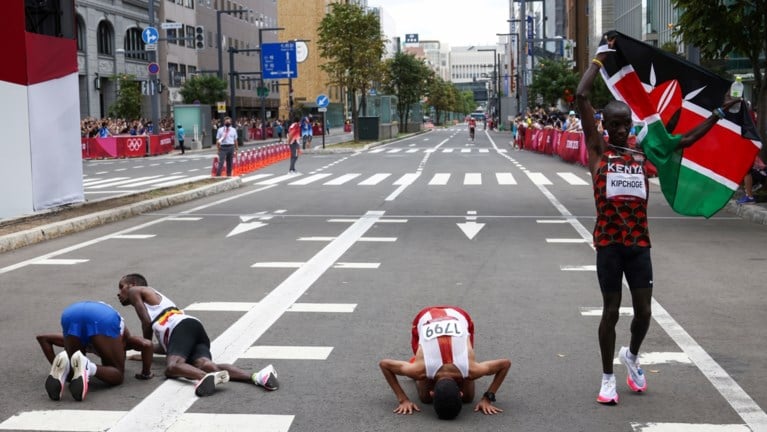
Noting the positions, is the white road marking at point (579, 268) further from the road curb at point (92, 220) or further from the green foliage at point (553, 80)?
the green foliage at point (553, 80)

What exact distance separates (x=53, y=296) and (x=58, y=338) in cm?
343

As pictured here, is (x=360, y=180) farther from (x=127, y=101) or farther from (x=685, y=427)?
(x=127, y=101)

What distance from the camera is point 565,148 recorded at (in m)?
38.9

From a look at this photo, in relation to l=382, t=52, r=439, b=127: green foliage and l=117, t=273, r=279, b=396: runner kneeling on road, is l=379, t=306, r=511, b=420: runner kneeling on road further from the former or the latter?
l=382, t=52, r=439, b=127: green foliage

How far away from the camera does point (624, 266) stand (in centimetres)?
621

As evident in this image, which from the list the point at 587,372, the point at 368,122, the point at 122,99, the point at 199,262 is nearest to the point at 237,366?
the point at 587,372

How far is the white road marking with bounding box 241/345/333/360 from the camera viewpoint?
7.36 meters

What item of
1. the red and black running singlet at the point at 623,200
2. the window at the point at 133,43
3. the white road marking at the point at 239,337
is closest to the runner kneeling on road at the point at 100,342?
the white road marking at the point at 239,337

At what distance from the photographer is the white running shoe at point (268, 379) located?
6.43 metres

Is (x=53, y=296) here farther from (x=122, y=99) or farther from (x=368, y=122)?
(x=368, y=122)

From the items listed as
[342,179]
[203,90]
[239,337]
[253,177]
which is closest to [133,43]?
[203,90]

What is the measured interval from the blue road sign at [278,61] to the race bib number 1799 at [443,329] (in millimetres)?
66707

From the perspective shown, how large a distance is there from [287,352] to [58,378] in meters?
1.80

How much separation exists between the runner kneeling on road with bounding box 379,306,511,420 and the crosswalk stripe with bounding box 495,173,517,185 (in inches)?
833
